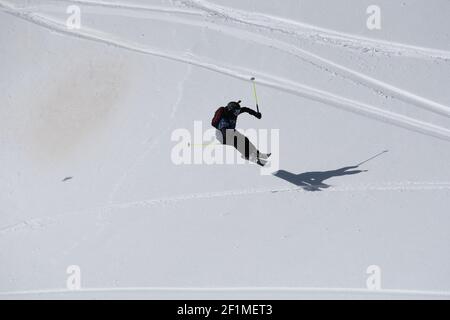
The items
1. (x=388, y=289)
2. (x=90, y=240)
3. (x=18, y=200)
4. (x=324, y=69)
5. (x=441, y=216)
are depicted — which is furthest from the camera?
(x=324, y=69)

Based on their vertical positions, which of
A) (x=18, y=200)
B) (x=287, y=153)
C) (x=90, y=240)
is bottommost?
(x=90, y=240)

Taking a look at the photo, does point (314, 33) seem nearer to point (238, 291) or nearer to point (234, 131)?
point (234, 131)

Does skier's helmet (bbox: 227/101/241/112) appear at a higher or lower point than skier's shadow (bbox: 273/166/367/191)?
higher

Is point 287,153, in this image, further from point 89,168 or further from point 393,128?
point 89,168

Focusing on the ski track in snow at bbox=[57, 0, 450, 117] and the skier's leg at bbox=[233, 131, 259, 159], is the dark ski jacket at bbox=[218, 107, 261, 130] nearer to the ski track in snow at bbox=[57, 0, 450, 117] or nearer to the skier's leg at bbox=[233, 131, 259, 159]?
the skier's leg at bbox=[233, 131, 259, 159]

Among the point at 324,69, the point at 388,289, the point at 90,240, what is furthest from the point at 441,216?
the point at 90,240

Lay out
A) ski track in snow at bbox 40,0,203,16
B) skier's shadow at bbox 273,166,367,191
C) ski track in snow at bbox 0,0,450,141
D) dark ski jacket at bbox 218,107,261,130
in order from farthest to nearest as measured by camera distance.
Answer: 1. ski track in snow at bbox 40,0,203,16
2. ski track in snow at bbox 0,0,450,141
3. dark ski jacket at bbox 218,107,261,130
4. skier's shadow at bbox 273,166,367,191

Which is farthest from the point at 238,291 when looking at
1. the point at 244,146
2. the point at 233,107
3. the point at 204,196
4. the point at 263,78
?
the point at 263,78

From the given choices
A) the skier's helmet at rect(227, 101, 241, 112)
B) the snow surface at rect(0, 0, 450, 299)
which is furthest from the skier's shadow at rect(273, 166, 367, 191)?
the skier's helmet at rect(227, 101, 241, 112)
